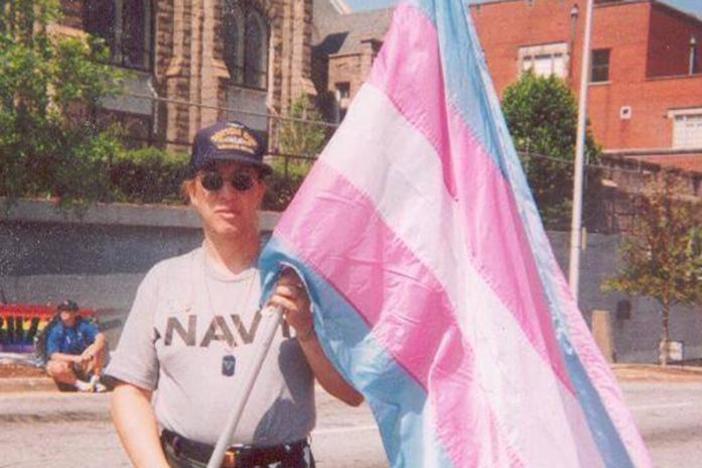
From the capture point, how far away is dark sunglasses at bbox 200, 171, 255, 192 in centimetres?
322

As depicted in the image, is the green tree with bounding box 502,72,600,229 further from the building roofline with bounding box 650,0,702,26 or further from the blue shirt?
the blue shirt

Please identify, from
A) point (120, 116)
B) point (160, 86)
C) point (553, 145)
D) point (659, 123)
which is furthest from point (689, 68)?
point (120, 116)

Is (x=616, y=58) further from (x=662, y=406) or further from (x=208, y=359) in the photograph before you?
(x=208, y=359)

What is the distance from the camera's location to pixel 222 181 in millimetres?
3223

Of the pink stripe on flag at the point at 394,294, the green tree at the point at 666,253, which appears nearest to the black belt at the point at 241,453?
the pink stripe on flag at the point at 394,294

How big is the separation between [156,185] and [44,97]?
556cm

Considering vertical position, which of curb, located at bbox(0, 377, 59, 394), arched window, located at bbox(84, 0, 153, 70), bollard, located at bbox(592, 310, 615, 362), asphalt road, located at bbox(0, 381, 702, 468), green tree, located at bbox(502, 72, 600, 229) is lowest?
bollard, located at bbox(592, 310, 615, 362)

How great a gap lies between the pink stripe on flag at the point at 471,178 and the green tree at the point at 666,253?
22.1 m

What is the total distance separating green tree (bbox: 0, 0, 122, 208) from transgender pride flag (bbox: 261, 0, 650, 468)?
13.0m

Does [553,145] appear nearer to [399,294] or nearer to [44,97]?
[44,97]

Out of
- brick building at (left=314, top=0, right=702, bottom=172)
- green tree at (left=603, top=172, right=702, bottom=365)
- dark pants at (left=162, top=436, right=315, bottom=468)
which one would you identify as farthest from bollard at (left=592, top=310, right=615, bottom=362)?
dark pants at (left=162, top=436, right=315, bottom=468)

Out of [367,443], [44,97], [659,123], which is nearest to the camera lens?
[367,443]

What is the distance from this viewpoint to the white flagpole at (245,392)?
2912 mm

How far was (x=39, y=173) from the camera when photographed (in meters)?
16.9
